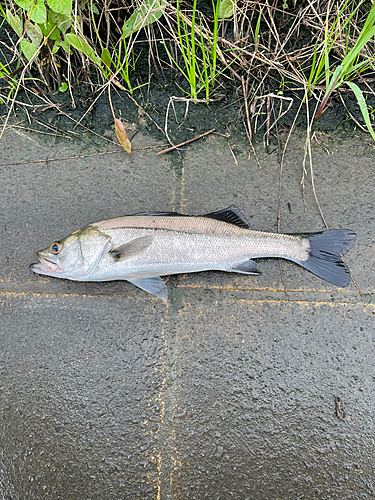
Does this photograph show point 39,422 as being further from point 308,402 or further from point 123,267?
point 308,402

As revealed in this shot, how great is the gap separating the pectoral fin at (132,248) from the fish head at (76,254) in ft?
0.31

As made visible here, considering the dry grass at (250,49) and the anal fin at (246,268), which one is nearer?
the anal fin at (246,268)

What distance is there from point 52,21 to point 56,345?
100 inches

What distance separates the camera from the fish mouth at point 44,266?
2365mm

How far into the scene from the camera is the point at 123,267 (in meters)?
2.32

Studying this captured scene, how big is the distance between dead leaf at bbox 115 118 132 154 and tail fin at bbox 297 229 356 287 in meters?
1.62

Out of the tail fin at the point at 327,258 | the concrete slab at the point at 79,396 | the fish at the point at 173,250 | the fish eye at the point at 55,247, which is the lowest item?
the concrete slab at the point at 79,396

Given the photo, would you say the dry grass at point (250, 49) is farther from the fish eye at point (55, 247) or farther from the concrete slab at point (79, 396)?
the concrete slab at point (79, 396)

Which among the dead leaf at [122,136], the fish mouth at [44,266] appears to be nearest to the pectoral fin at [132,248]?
the fish mouth at [44,266]

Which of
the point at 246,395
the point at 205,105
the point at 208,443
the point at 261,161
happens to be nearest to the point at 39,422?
the point at 208,443

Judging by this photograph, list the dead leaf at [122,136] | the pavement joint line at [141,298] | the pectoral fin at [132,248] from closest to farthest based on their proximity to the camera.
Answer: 1. the pectoral fin at [132,248]
2. the pavement joint line at [141,298]
3. the dead leaf at [122,136]

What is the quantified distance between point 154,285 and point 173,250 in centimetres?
32

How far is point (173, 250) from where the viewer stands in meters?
2.29

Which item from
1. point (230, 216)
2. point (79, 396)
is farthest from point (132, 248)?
point (79, 396)
